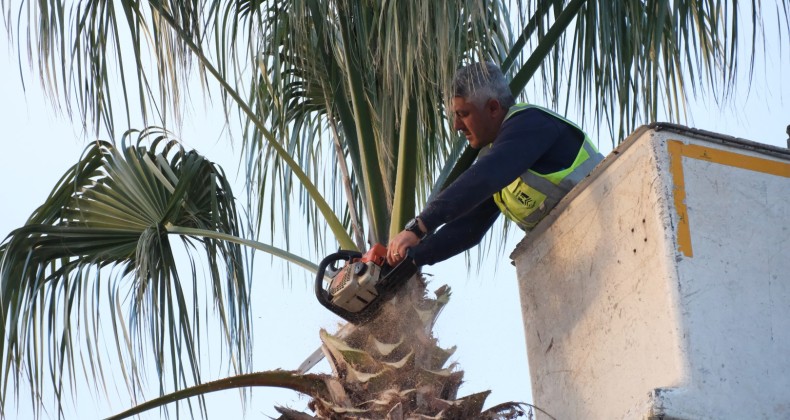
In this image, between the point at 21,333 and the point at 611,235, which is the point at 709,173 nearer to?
the point at 611,235

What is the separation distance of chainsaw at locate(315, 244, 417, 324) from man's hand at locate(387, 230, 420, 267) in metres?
0.07

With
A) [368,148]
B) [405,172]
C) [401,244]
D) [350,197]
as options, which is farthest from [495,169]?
[350,197]

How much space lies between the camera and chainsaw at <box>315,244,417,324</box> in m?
4.84

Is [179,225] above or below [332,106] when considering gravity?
below

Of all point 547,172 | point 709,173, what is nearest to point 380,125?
point 547,172

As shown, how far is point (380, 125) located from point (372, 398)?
4.46ft

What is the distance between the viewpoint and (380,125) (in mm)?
5422

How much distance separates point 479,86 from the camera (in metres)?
5.16

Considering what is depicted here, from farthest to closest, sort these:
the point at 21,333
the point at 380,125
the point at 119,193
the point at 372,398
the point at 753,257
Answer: the point at 119,193, the point at 21,333, the point at 380,125, the point at 372,398, the point at 753,257

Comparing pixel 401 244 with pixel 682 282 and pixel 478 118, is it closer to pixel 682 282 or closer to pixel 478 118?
pixel 478 118

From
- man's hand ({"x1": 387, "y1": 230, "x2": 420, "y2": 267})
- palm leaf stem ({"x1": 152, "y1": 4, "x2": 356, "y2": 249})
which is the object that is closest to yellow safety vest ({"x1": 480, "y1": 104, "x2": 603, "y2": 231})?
man's hand ({"x1": 387, "y1": 230, "x2": 420, "y2": 267})

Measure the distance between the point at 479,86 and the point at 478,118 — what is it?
135 mm

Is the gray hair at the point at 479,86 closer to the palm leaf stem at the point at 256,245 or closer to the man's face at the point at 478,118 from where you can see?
the man's face at the point at 478,118

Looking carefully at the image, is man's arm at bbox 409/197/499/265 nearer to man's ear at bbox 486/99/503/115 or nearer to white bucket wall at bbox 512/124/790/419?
man's ear at bbox 486/99/503/115
